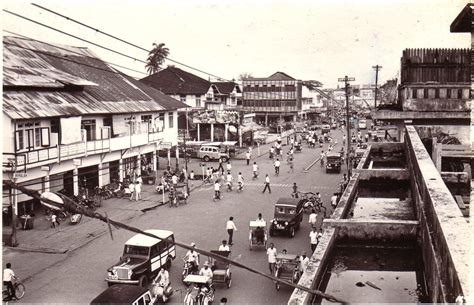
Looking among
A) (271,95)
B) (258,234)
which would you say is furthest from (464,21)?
(271,95)

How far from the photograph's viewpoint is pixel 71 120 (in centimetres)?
2786

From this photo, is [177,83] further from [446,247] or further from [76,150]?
[446,247]

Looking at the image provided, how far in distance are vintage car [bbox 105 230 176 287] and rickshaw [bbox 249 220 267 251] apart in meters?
3.71

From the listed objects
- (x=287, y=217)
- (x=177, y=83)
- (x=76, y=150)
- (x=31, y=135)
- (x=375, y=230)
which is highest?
(x=177, y=83)

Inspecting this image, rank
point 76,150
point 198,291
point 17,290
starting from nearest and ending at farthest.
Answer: point 198,291
point 17,290
point 76,150

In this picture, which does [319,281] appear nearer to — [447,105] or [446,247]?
[446,247]

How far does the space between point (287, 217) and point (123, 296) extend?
10.8 metres

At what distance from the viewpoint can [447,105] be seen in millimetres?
31922

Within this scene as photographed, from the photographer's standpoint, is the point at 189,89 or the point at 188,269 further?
the point at 189,89

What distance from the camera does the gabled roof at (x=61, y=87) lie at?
25781mm

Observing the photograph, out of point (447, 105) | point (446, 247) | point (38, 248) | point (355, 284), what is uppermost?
point (447, 105)

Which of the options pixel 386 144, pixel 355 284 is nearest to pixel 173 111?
pixel 386 144

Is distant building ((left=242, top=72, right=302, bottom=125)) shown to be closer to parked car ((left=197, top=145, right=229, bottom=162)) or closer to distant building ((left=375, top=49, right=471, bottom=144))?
parked car ((left=197, top=145, right=229, bottom=162))

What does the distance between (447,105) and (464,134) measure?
2437 mm
